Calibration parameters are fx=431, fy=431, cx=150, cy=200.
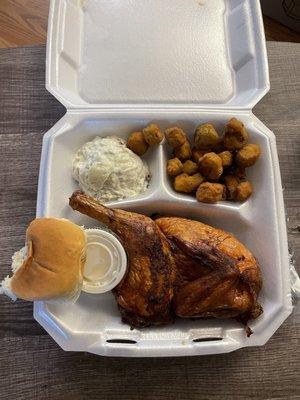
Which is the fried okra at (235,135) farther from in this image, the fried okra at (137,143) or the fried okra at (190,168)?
the fried okra at (137,143)

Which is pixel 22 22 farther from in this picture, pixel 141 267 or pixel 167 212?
pixel 141 267

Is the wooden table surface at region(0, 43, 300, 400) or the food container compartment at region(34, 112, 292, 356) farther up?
the food container compartment at region(34, 112, 292, 356)

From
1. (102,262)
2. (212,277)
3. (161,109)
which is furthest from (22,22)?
(212,277)

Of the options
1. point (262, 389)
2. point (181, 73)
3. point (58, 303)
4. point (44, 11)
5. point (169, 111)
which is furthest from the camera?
point (44, 11)

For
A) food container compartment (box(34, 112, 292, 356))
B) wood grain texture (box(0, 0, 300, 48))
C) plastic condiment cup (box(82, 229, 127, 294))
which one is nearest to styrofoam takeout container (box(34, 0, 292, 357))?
food container compartment (box(34, 112, 292, 356))

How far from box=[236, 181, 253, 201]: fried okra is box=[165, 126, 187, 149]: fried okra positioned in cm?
22

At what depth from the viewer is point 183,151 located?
4.37 feet

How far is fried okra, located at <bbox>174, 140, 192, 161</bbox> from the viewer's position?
1331mm

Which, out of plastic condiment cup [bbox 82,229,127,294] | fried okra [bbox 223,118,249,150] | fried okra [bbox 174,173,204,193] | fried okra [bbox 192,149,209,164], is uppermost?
fried okra [bbox 223,118,249,150]

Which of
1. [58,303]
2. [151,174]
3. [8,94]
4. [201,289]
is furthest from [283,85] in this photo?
[58,303]

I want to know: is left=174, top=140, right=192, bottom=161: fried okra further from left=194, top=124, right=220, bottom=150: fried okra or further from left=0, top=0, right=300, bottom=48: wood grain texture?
left=0, top=0, right=300, bottom=48: wood grain texture

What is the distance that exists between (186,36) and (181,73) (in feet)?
0.52

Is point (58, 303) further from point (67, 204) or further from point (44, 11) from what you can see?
point (44, 11)

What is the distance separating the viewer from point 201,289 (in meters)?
1.11
